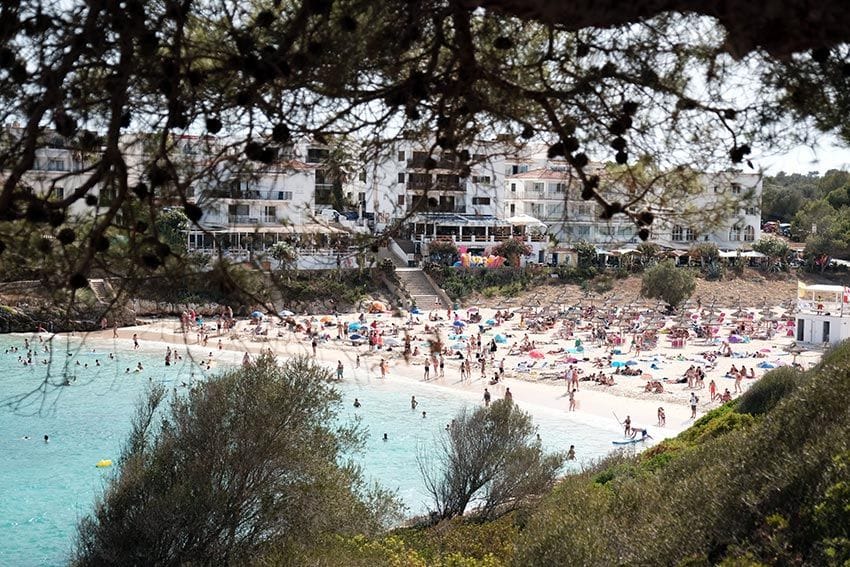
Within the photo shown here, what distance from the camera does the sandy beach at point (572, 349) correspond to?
1077 inches

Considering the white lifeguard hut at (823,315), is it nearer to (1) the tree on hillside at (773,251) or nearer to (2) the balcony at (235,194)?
(1) the tree on hillside at (773,251)

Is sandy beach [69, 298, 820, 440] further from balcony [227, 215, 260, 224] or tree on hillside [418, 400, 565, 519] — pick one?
balcony [227, 215, 260, 224]

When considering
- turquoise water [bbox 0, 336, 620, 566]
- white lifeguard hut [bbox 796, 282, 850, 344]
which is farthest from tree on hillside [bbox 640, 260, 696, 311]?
turquoise water [bbox 0, 336, 620, 566]

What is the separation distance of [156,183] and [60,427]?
22.7m

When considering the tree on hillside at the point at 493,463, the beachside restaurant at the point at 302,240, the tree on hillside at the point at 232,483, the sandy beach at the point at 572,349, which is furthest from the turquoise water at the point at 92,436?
the beachside restaurant at the point at 302,240

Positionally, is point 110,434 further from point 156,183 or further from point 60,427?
point 156,183

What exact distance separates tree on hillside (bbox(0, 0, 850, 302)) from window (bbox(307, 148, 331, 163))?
0.16 meters

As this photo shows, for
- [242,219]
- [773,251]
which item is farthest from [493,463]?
[773,251]

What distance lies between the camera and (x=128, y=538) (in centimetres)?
1099

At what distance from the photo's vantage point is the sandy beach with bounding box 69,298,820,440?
2734 centimetres

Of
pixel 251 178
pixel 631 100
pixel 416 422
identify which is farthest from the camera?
pixel 416 422

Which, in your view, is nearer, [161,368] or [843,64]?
[843,64]

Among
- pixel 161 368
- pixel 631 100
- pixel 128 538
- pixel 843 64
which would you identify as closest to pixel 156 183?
pixel 631 100

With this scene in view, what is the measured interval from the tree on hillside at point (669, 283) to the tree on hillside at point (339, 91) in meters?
41.3
